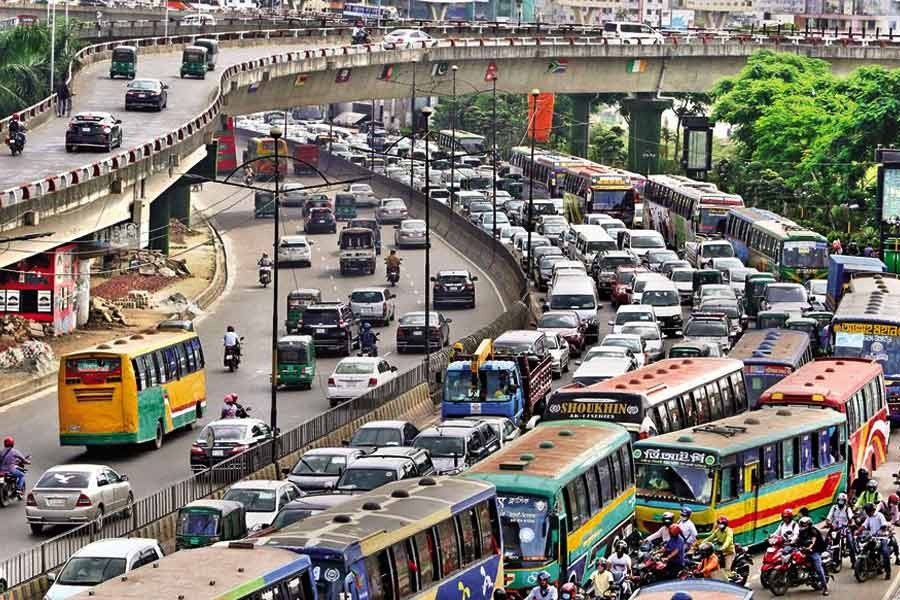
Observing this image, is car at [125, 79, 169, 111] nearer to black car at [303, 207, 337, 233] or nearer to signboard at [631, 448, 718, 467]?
black car at [303, 207, 337, 233]

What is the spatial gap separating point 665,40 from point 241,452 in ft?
289

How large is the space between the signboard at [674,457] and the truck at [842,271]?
29215 mm

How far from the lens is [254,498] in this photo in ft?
120

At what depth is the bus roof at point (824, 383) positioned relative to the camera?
40.4 m

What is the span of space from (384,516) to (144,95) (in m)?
59.8

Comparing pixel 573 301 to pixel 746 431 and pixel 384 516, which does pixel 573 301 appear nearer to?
pixel 746 431

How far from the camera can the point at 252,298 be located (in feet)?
261

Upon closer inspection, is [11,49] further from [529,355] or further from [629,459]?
[629,459]

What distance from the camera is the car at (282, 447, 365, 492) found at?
39125 millimetres

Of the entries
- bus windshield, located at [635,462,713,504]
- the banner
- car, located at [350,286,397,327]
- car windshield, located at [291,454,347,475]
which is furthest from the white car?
the banner

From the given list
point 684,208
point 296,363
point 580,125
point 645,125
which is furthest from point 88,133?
point 580,125

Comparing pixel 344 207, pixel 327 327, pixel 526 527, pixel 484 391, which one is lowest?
pixel 344 207

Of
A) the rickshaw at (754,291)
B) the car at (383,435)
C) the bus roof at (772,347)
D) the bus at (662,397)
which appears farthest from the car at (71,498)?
the rickshaw at (754,291)

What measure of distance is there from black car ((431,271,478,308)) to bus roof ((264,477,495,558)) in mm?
44917
